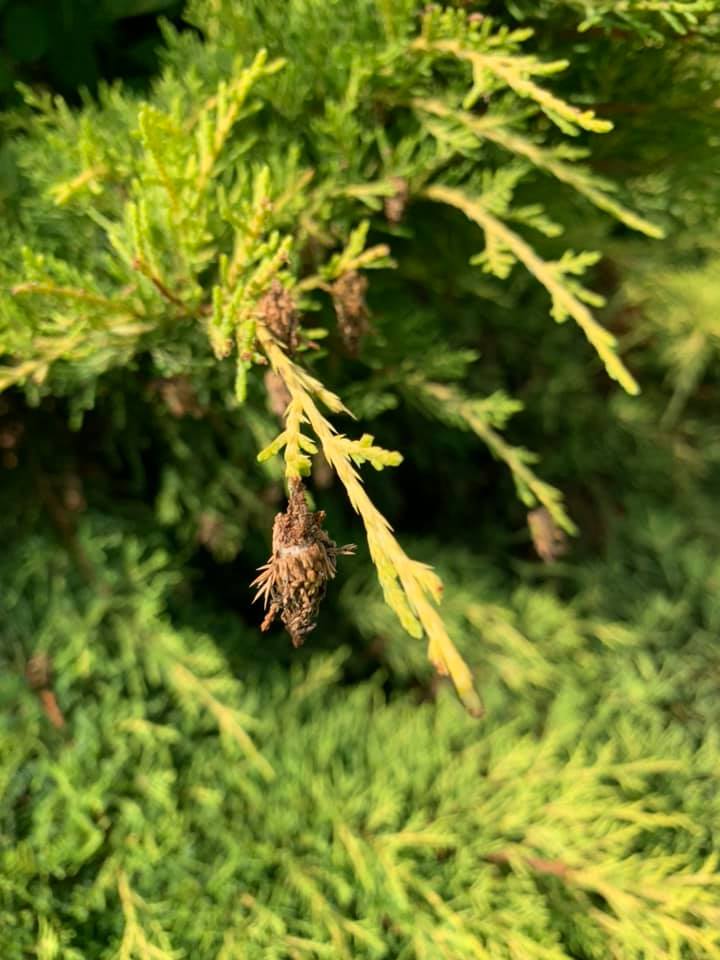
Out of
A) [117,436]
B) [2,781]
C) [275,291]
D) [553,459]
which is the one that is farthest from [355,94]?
[2,781]

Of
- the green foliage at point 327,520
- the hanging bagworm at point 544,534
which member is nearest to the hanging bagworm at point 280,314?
the green foliage at point 327,520

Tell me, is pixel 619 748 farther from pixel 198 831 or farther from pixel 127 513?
pixel 127 513

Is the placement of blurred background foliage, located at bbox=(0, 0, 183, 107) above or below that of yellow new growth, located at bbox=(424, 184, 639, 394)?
above

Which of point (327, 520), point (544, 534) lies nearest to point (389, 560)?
point (544, 534)

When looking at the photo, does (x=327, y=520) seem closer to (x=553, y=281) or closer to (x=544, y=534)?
(x=544, y=534)

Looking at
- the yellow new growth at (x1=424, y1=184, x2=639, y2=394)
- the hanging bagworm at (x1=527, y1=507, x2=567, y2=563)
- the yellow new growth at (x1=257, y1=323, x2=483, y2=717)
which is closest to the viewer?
the yellow new growth at (x1=257, y1=323, x2=483, y2=717)

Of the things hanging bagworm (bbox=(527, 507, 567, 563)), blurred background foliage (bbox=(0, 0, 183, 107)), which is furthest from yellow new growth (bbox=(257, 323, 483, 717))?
blurred background foliage (bbox=(0, 0, 183, 107))

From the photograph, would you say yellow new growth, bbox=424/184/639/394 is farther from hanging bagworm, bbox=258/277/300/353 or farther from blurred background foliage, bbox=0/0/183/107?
blurred background foliage, bbox=0/0/183/107

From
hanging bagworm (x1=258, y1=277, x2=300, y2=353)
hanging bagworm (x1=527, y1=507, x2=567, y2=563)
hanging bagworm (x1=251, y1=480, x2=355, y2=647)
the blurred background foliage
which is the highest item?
the blurred background foliage

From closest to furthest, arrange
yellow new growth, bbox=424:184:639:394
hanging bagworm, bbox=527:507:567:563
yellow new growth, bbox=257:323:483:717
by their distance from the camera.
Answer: yellow new growth, bbox=257:323:483:717 → yellow new growth, bbox=424:184:639:394 → hanging bagworm, bbox=527:507:567:563
